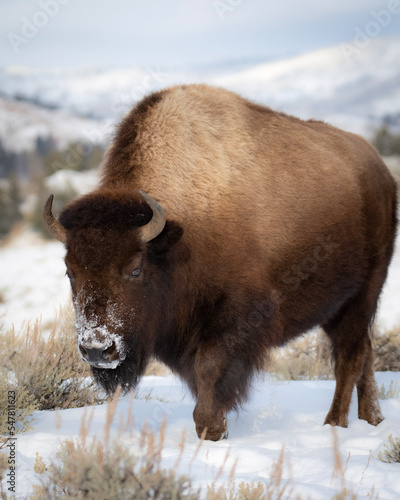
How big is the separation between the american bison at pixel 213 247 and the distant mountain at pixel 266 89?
70.9 meters

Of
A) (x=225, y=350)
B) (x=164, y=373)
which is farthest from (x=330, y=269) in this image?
(x=164, y=373)

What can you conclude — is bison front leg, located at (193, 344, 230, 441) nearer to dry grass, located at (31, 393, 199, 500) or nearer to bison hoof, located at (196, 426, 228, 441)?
bison hoof, located at (196, 426, 228, 441)

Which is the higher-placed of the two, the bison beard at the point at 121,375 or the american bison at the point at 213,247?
the american bison at the point at 213,247

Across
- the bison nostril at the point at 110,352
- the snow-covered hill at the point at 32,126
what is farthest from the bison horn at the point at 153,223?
the snow-covered hill at the point at 32,126

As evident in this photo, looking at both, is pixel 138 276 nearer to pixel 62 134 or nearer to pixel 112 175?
pixel 112 175

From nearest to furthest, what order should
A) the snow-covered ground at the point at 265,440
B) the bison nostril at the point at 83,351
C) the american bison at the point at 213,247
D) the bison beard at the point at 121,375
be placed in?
the snow-covered ground at the point at 265,440, the bison nostril at the point at 83,351, the american bison at the point at 213,247, the bison beard at the point at 121,375

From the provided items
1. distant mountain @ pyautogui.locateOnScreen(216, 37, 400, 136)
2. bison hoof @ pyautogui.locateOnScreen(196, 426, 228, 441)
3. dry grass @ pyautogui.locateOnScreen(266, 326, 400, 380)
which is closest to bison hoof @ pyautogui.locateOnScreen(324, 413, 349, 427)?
bison hoof @ pyautogui.locateOnScreen(196, 426, 228, 441)

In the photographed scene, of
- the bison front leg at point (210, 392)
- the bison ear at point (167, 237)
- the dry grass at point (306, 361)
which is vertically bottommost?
the dry grass at point (306, 361)

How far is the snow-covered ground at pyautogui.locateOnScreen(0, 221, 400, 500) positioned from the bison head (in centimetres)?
48

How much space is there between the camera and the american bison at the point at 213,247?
143 inches

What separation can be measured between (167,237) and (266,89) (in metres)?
152

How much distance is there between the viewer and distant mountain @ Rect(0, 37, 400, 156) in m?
85.7

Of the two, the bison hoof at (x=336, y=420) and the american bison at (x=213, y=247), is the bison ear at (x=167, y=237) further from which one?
the bison hoof at (x=336, y=420)

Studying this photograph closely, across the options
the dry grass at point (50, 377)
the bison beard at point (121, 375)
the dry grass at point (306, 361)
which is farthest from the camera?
the dry grass at point (306, 361)
